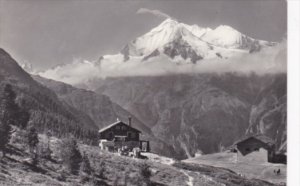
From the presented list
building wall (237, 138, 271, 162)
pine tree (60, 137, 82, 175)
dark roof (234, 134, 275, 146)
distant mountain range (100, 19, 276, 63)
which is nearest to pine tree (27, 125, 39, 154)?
pine tree (60, 137, 82, 175)

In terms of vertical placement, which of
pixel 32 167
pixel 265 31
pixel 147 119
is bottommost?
pixel 32 167

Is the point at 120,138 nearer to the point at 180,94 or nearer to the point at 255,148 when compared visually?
the point at 180,94

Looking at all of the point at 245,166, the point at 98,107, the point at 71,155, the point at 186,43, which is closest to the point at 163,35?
the point at 186,43

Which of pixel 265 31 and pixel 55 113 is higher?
A: pixel 265 31

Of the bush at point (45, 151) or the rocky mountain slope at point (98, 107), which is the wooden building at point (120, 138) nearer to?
the rocky mountain slope at point (98, 107)

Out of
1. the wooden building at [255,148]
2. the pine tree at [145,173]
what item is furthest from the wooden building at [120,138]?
the wooden building at [255,148]
